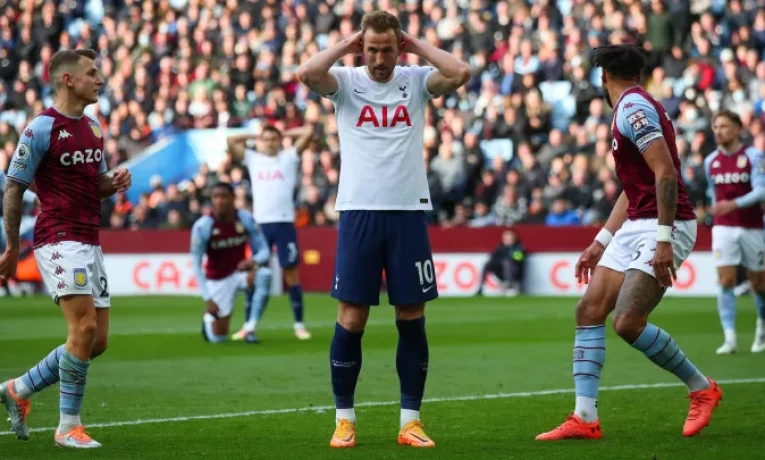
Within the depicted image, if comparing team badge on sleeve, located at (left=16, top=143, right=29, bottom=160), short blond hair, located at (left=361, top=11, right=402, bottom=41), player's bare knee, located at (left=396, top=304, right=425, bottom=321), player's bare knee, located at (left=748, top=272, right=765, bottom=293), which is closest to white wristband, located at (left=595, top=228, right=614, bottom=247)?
player's bare knee, located at (left=396, top=304, right=425, bottom=321)

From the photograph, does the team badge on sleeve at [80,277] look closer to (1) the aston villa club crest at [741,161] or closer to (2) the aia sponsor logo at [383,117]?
(2) the aia sponsor logo at [383,117]

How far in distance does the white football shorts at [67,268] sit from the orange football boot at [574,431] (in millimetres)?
2902

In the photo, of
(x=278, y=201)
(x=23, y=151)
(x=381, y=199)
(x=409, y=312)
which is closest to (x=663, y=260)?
(x=409, y=312)

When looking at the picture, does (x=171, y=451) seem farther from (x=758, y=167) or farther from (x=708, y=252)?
(x=708, y=252)

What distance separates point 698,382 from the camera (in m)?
8.25

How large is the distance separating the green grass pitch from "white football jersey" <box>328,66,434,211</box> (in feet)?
4.82

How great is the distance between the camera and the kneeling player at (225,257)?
15195mm

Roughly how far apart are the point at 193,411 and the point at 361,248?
8.07 ft

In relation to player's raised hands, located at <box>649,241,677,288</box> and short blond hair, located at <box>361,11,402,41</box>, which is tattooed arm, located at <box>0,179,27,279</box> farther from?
player's raised hands, located at <box>649,241,677,288</box>

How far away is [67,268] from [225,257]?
7.96m

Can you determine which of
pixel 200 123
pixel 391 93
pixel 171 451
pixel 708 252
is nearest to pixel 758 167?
pixel 391 93

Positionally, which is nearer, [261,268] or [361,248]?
[361,248]

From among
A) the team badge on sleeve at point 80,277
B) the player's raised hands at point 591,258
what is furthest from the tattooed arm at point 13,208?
the player's raised hands at point 591,258

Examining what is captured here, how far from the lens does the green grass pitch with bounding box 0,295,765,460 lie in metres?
7.68
